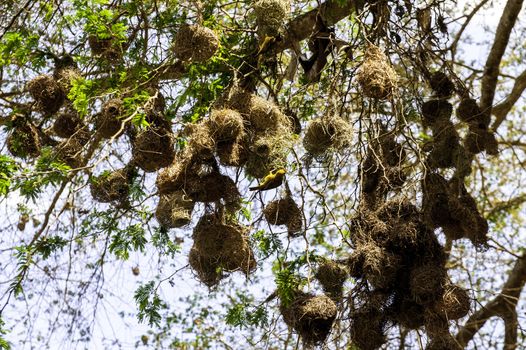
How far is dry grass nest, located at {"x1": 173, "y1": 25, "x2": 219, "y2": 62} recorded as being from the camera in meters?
4.03

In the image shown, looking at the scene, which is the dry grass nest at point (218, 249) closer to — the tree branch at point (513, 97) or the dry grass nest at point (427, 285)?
the dry grass nest at point (427, 285)

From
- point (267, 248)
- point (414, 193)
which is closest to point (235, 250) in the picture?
point (267, 248)

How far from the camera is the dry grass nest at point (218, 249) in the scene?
13.3 feet

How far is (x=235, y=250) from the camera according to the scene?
4.09 metres

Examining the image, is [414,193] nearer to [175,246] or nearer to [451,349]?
[451,349]

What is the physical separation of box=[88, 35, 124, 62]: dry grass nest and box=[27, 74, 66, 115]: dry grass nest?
0.30m

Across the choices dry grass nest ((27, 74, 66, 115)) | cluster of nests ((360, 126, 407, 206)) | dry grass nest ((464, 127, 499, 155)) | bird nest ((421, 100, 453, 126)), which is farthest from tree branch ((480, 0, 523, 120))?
dry grass nest ((27, 74, 66, 115))

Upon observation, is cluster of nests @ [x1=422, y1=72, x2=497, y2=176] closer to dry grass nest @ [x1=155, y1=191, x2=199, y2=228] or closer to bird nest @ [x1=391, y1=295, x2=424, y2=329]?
bird nest @ [x1=391, y1=295, x2=424, y2=329]

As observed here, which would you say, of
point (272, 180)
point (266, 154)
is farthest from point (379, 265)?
point (266, 154)

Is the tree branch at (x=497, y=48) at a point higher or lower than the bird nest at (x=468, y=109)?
higher

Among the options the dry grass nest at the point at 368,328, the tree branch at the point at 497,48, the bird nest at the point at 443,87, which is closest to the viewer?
the dry grass nest at the point at 368,328

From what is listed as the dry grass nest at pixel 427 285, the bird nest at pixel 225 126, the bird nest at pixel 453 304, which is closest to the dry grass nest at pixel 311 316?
the dry grass nest at pixel 427 285

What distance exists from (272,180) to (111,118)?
810 mm

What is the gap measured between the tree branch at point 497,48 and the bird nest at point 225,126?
2.47m
